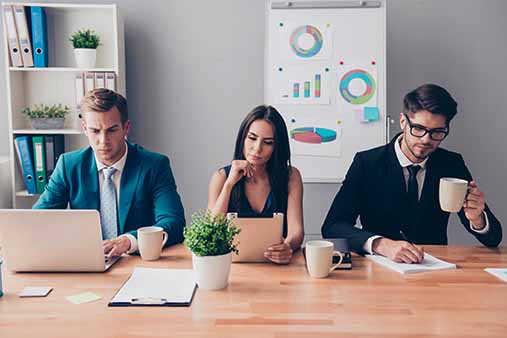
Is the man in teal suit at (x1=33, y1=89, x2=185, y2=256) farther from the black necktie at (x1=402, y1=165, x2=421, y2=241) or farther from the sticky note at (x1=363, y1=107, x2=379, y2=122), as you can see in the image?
the sticky note at (x1=363, y1=107, x2=379, y2=122)

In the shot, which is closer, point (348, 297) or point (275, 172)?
point (348, 297)

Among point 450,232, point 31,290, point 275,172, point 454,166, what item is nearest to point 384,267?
point 275,172

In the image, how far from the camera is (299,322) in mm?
1315

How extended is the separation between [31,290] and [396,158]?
4.92ft

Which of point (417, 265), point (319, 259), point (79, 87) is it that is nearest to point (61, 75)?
point (79, 87)

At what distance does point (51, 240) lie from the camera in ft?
5.34

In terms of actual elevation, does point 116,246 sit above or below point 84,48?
below

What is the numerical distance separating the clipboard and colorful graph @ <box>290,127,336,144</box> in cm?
171

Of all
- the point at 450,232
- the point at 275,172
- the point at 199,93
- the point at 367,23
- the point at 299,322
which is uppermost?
the point at 367,23

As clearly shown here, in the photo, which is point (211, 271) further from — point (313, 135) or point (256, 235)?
point (313, 135)

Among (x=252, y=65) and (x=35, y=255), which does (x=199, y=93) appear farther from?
(x=35, y=255)

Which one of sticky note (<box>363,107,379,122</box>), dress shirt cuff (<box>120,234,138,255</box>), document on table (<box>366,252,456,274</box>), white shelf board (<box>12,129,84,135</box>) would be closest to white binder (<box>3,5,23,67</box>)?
white shelf board (<box>12,129,84,135</box>)

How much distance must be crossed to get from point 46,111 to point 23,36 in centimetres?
45

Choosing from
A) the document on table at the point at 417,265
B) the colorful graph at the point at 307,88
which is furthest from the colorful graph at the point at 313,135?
the document on table at the point at 417,265
